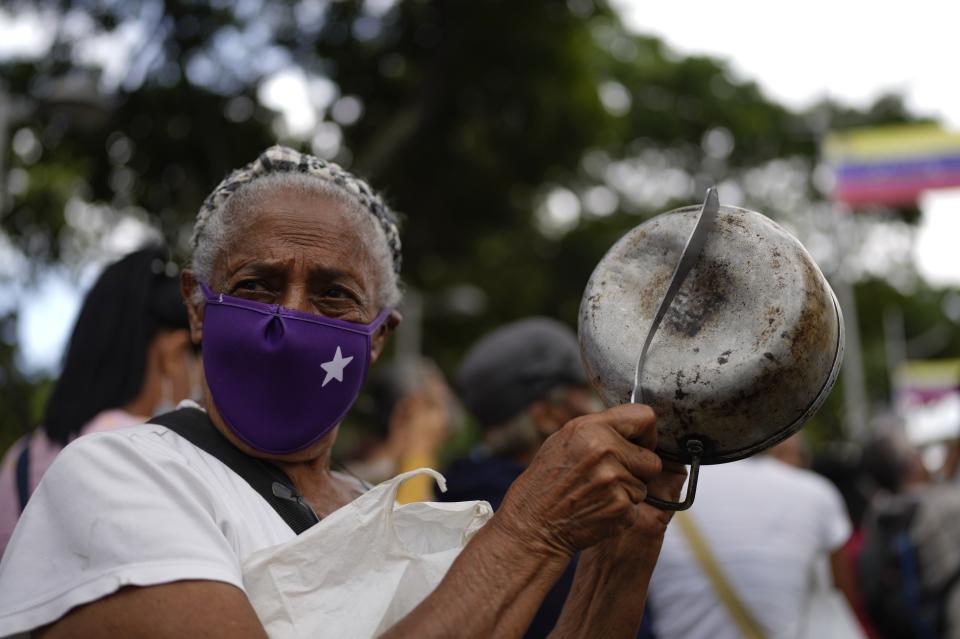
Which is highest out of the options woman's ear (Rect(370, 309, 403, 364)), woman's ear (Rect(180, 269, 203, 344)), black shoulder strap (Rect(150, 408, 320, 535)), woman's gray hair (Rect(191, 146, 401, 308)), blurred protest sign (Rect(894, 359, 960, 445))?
woman's gray hair (Rect(191, 146, 401, 308))

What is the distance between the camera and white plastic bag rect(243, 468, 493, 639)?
1.57 meters

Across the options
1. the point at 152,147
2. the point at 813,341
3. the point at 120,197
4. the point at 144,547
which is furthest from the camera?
the point at 120,197

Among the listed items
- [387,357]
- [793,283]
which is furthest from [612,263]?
[387,357]

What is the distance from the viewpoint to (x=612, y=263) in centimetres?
175

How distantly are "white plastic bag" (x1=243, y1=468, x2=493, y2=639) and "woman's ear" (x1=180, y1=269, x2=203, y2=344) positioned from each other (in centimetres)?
60

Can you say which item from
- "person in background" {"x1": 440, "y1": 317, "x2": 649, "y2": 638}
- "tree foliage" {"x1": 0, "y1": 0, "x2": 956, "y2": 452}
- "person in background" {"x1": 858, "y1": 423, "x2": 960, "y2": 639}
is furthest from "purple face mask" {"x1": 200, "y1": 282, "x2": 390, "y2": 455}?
"tree foliage" {"x1": 0, "y1": 0, "x2": 956, "y2": 452}

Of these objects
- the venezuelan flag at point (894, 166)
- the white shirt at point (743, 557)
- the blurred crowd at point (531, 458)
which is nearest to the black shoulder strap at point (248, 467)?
the blurred crowd at point (531, 458)

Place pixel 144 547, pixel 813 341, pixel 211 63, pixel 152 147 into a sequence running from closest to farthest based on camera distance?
pixel 144 547 < pixel 813 341 < pixel 211 63 < pixel 152 147

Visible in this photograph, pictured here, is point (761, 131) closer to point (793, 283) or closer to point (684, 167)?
point (684, 167)

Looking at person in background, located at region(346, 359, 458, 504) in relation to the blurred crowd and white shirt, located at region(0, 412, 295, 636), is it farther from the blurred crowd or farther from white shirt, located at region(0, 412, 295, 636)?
white shirt, located at region(0, 412, 295, 636)

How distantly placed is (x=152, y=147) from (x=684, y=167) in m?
19.2

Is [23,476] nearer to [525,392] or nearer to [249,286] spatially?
[249,286]


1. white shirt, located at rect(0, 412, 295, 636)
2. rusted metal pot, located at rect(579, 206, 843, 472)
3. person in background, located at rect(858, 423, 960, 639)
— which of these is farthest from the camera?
person in background, located at rect(858, 423, 960, 639)

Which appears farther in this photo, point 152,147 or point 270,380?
point 152,147
